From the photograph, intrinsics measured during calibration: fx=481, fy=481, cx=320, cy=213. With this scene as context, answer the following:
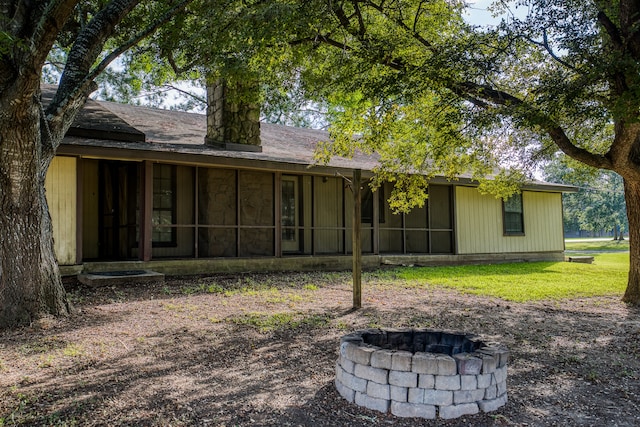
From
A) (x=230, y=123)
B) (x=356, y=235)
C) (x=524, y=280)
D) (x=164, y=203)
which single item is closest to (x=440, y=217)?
(x=524, y=280)

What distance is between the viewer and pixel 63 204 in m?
8.88

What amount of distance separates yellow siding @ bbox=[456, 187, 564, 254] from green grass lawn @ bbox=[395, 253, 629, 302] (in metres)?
1.24

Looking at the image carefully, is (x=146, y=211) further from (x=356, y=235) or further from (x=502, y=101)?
(x=502, y=101)

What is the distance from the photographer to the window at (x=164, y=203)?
432 inches

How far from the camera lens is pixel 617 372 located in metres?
4.31

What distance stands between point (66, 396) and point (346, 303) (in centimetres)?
452

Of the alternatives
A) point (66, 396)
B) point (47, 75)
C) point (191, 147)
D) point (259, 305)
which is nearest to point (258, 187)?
point (191, 147)

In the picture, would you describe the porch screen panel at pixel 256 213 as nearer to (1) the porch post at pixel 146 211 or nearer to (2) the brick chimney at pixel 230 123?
(2) the brick chimney at pixel 230 123

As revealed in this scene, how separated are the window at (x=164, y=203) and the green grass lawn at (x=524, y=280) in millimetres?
5429

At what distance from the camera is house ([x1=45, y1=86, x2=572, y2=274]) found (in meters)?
9.15

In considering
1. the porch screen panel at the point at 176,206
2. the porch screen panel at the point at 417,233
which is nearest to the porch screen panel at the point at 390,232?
the porch screen panel at the point at 417,233

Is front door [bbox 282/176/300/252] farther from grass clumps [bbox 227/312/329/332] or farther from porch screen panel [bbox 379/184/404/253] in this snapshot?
grass clumps [bbox 227/312/329/332]

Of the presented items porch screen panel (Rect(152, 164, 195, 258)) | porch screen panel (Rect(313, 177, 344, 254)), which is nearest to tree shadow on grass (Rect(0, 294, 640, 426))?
porch screen panel (Rect(152, 164, 195, 258))

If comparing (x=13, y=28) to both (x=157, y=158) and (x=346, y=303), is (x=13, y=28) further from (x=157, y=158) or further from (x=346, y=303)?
(x=346, y=303)
